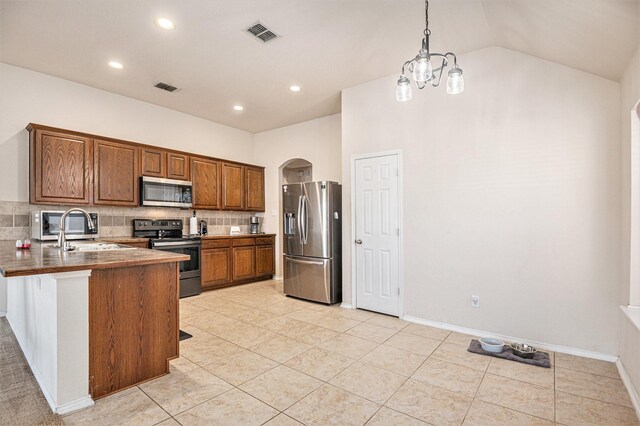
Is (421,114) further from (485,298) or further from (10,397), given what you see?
(10,397)

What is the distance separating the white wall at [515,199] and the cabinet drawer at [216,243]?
3.17m

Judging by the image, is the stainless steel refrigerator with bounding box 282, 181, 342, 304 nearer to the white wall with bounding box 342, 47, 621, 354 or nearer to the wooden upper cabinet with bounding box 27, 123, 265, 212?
the white wall with bounding box 342, 47, 621, 354

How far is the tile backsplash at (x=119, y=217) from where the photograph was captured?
Answer: 12.3 feet

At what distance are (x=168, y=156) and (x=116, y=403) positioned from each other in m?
3.73

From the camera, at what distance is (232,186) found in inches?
232

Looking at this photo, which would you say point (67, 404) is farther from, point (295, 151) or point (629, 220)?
point (295, 151)

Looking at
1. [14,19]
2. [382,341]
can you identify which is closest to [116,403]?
[382,341]

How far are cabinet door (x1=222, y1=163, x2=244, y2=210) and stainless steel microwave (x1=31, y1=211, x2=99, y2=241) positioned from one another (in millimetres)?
2167

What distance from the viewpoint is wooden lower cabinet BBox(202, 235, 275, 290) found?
17.1 ft

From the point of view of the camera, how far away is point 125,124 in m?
4.73

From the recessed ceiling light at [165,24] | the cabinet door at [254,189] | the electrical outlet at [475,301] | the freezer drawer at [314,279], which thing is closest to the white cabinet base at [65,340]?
the recessed ceiling light at [165,24]

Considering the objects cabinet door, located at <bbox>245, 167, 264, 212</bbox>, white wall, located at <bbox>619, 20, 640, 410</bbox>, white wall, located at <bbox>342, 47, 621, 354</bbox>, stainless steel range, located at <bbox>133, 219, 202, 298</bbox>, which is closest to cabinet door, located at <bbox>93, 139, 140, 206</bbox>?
stainless steel range, located at <bbox>133, 219, 202, 298</bbox>

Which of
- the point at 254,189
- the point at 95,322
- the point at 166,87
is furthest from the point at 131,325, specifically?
the point at 254,189

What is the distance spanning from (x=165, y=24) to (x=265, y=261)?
422cm
